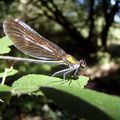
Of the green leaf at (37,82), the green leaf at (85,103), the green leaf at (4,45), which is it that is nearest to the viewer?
the green leaf at (85,103)

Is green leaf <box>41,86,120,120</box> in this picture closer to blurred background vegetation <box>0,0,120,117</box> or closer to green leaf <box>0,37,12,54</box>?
green leaf <box>0,37,12,54</box>

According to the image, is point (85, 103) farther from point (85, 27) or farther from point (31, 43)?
point (85, 27)

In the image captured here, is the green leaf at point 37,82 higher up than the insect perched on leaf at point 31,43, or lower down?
lower down

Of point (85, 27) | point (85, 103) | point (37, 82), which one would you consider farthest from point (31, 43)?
point (85, 27)

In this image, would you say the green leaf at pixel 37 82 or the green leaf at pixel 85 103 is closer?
the green leaf at pixel 85 103

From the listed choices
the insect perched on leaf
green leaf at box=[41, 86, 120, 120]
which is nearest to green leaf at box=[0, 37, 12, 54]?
the insect perched on leaf

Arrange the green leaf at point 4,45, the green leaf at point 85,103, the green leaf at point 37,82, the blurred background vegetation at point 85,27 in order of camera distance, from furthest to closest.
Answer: the blurred background vegetation at point 85,27
the green leaf at point 4,45
the green leaf at point 37,82
the green leaf at point 85,103

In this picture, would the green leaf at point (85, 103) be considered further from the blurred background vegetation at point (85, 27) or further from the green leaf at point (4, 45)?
the blurred background vegetation at point (85, 27)

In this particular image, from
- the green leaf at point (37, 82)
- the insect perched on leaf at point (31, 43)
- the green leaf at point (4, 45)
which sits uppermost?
the insect perched on leaf at point (31, 43)

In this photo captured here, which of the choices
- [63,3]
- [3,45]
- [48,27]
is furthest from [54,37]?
[3,45]

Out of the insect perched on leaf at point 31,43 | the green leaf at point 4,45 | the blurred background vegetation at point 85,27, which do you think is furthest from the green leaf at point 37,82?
the blurred background vegetation at point 85,27
